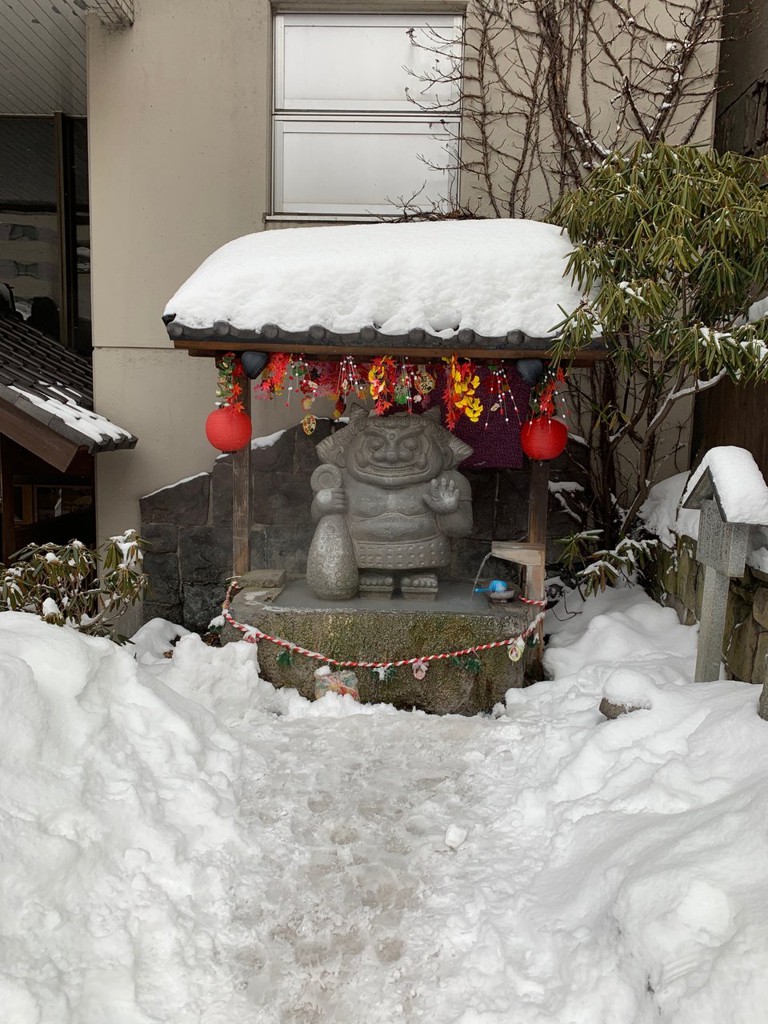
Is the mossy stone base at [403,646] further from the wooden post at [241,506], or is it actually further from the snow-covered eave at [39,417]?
the snow-covered eave at [39,417]

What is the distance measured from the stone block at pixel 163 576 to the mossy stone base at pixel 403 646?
1999 mm

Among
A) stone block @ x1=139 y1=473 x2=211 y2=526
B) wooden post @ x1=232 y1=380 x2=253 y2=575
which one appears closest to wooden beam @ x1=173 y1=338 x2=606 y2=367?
wooden post @ x1=232 y1=380 x2=253 y2=575

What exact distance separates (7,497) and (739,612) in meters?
5.67

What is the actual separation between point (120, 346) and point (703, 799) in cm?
610

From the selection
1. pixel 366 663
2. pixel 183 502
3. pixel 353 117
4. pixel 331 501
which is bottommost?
A: pixel 366 663

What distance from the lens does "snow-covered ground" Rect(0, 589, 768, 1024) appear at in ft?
7.29

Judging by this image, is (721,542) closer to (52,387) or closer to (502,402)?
(502,402)

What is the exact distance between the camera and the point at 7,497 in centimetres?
627

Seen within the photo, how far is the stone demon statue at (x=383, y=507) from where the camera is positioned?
17.0 feet

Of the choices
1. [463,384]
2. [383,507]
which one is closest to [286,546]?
[383,507]

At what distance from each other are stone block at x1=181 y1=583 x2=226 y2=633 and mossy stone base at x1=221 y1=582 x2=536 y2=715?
1.82m

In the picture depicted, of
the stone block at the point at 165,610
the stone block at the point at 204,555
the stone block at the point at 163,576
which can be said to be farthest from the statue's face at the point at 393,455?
the stone block at the point at 165,610

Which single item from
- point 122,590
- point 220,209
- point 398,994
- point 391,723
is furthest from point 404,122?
point 398,994

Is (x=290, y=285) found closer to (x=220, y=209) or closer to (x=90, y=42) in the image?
(x=220, y=209)
